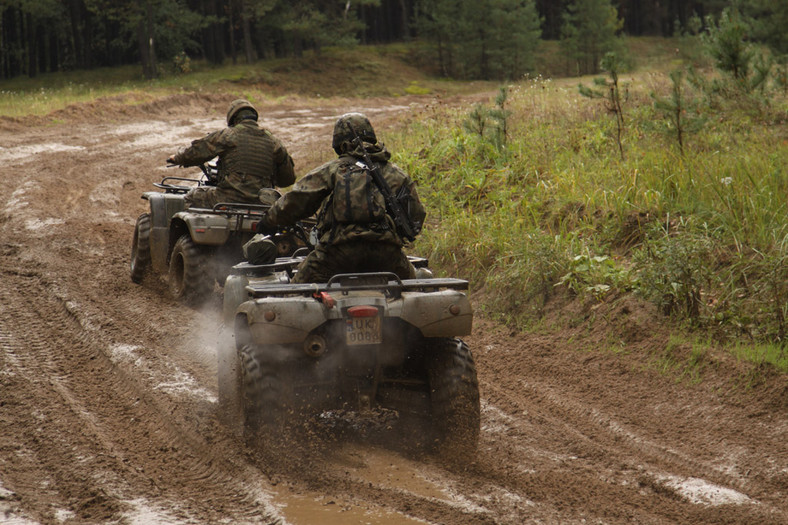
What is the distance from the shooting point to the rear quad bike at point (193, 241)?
26.7 ft

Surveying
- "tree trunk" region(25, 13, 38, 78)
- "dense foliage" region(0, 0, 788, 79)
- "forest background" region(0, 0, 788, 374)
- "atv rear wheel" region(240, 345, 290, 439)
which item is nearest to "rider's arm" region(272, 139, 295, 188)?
"forest background" region(0, 0, 788, 374)

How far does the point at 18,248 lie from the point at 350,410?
7219mm

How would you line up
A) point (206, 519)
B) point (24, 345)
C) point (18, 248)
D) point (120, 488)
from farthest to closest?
A: point (18, 248) < point (24, 345) < point (120, 488) < point (206, 519)

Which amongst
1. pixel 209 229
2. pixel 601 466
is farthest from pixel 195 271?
pixel 601 466

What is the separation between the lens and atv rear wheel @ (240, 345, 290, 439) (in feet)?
16.4

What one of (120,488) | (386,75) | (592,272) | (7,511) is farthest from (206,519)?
(386,75)

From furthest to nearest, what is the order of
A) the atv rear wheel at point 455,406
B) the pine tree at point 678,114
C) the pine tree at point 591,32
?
the pine tree at point 591,32 < the pine tree at point 678,114 < the atv rear wheel at point 455,406

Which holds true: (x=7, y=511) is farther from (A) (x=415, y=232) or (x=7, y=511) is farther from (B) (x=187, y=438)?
(A) (x=415, y=232)

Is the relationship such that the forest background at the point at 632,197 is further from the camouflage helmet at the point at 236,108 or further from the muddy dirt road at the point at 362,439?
the camouflage helmet at the point at 236,108

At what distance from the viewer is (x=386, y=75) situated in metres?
45.4

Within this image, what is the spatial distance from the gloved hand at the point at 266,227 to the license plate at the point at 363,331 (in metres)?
1.19

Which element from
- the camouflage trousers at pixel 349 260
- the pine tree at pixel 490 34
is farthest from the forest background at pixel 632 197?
the pine tree at pixel 490 34

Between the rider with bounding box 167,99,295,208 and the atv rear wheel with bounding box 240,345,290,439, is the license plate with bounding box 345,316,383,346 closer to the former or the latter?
the atv rear wheel with bounding box 240,345,290,439

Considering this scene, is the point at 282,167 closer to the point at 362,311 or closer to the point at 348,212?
the point at 348,212
